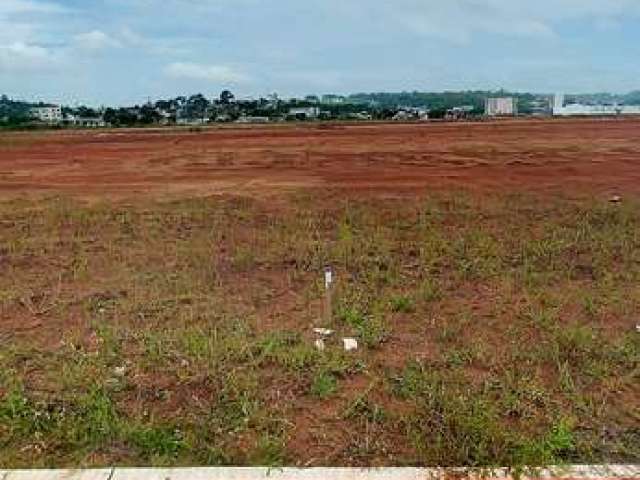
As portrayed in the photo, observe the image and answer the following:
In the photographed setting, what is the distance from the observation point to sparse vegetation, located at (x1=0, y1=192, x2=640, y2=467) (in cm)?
379

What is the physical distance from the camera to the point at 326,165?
21672mm

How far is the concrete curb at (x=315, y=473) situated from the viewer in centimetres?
336

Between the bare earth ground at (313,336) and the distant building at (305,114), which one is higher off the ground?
the bare earth ground at (313,336)

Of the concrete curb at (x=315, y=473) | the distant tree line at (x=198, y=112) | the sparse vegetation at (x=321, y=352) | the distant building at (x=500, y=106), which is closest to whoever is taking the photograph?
the concrete curb at (x=315, y=473)

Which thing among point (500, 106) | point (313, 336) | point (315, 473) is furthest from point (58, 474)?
point (500, 106)

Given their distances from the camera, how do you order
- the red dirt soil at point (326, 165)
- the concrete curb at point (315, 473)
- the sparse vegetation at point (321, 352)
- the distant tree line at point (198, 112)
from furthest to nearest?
the distant tree line at point (198, 112), the red dirt soil at point (326, 165), the sparse vegetation at point (321, 352), the concrete curb at point (315, 473)

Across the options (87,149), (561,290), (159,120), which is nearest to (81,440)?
(561,290)

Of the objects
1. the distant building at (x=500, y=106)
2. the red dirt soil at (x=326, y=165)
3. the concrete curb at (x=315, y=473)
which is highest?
the concrete curb at (x=315, y=473)

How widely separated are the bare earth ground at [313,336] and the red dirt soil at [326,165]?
2.97 m

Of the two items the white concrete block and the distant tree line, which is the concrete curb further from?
the distant tree line

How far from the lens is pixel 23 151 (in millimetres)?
29750

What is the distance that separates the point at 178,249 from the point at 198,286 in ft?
6.75

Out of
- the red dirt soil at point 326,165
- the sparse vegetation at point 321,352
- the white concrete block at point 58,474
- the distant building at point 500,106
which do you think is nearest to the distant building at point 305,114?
the distant building at point 500,106

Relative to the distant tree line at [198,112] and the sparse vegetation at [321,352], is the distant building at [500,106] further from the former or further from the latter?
the sparse vegetation at [321,352]
